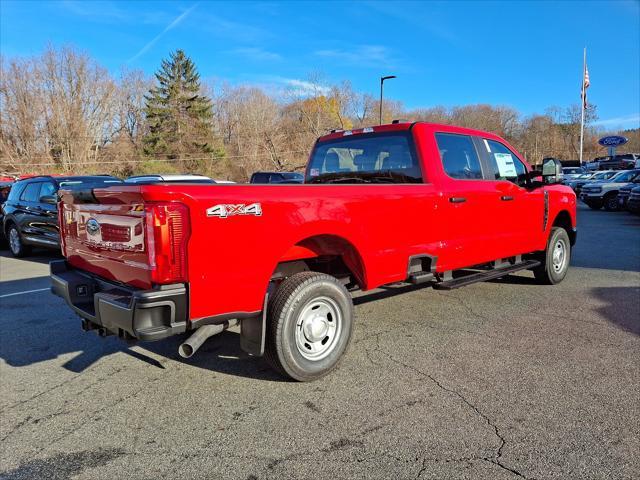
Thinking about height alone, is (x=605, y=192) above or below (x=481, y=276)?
above

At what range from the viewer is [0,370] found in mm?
4047

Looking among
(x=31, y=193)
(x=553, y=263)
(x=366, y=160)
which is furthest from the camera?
(x=31, y=193)

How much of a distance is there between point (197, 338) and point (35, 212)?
8.78m

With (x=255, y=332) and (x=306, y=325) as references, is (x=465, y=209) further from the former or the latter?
(x=255, y=332)

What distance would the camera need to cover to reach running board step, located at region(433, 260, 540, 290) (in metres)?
4.79

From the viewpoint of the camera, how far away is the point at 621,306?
566 centimetres

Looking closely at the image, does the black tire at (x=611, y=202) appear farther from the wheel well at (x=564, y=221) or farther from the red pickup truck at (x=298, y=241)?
the red pickup truck at (x=298, y=241)

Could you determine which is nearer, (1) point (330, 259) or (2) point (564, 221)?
(1) point (330, 259)

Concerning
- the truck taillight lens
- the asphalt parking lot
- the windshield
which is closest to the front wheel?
the asphalt parking lot

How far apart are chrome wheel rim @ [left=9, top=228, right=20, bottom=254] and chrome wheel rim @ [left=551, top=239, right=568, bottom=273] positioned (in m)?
11.0

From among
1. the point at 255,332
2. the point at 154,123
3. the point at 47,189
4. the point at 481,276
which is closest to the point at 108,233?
the point at 255,332

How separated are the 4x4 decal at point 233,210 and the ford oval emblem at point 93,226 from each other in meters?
1.12

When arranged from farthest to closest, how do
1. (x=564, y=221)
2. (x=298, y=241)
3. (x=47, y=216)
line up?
(x=47, y=216)
(x=564, y=221)
(x=298, y=241)

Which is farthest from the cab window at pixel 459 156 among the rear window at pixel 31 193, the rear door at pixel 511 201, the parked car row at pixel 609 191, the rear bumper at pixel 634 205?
the parked car row at pixel 609 191
